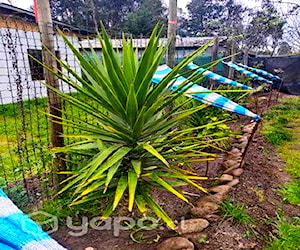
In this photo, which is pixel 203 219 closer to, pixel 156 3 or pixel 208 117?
pixel 208 117

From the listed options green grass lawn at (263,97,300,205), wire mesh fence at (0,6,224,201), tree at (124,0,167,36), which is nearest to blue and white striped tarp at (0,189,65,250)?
→ wire mesh fence at (0,6,224,201)

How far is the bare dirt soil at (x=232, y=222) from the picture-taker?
1559 mm

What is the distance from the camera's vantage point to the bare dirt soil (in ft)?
5.11

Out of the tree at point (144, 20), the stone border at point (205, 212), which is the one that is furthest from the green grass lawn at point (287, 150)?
the tree at point (144, 20)

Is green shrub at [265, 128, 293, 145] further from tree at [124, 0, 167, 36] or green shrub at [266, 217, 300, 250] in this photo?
tree at [124, 0, 167, 36]

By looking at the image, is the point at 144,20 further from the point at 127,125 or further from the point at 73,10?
the point at 127,125

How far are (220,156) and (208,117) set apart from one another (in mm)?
569

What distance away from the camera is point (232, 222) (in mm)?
1720

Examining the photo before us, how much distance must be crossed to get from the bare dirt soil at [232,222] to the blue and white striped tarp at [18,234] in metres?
0.59

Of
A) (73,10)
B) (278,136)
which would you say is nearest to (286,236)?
(278,136)

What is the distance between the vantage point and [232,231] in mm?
1643

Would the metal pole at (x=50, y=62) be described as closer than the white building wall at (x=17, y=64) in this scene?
Yes

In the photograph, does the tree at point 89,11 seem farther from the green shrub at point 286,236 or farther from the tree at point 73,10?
the green shrub at point 286,236

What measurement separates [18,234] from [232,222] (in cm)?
134
